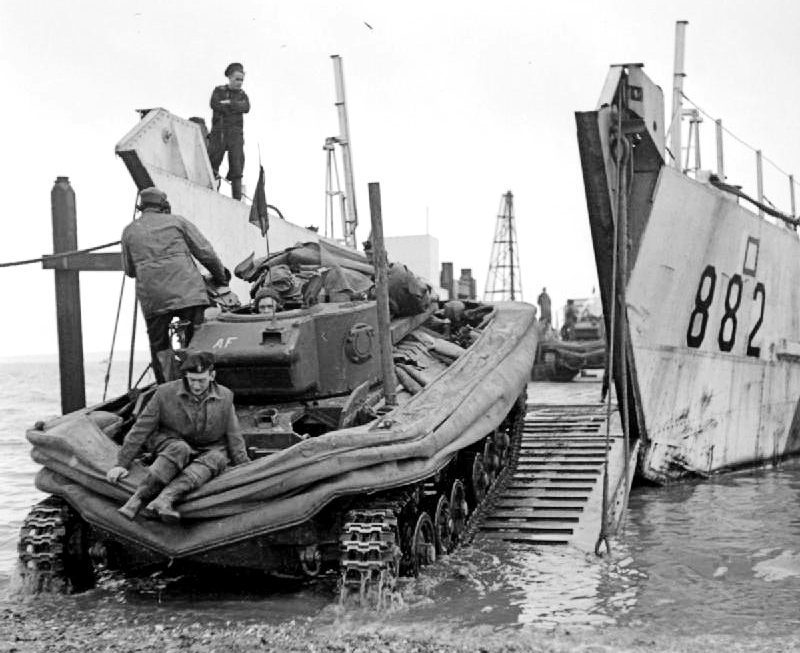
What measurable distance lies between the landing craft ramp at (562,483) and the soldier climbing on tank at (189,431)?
237 centimetres

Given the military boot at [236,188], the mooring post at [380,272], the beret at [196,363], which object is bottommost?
the beret at [196,363]

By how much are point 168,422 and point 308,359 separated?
1180 millimetres

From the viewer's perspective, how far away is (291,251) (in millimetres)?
9648

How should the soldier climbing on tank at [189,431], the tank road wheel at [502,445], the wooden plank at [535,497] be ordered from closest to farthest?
1. the soldier climbing on tank at [189,431]
2. the wooden plank at [535,497]
3. the tank road wheel at [502,445]

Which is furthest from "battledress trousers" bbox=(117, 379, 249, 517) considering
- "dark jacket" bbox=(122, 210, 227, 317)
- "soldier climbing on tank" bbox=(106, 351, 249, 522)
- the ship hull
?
the ship hull

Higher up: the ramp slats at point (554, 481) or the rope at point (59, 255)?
the rope at point (59, 255)

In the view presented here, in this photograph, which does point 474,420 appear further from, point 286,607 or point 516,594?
point 286,607

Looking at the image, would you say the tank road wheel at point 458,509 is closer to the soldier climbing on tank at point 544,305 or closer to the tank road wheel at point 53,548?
the tank road wheel at point 53,548

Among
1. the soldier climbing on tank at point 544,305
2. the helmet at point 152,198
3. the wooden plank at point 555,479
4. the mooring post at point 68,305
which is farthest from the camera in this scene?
the soldier climbing on tank at point 544,305

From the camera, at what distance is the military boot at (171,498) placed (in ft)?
21.6

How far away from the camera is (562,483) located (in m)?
9.84

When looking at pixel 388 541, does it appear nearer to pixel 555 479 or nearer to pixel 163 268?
pixel 163 268

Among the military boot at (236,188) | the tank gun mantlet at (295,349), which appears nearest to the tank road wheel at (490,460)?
the tank gun mantlet at (295,349)

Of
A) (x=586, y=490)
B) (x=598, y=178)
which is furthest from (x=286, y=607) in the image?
(x=598, y=178)
